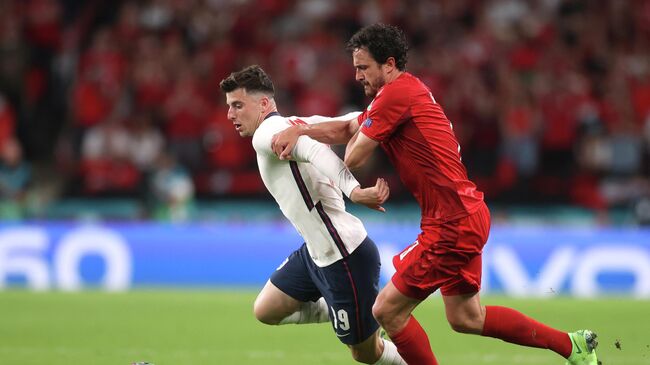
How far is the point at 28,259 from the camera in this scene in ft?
42.8

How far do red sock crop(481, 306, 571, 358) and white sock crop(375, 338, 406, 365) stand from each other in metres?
0.56

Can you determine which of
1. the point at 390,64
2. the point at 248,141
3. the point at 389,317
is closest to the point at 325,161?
the point at 390,64

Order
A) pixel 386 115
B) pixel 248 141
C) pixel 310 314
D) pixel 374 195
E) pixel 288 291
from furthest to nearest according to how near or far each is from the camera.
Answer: pixel 248 141 → pixel 310 314 → pixel 288 291 → pixel 386 115 → pixel 374 195

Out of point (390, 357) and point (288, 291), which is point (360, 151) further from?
point (390, 357)

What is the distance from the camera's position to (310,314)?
6980mm

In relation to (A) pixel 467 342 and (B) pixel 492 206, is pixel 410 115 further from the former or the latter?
(B) pixel 492 206

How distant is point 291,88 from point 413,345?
9368mm

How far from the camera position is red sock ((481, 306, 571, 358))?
629 cm

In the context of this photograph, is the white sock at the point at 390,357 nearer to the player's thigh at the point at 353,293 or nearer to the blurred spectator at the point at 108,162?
the player's thigh at the point at 353,293

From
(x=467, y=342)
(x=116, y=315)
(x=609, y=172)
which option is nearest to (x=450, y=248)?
(x=467, y=342)

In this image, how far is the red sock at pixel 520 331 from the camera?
248 inches

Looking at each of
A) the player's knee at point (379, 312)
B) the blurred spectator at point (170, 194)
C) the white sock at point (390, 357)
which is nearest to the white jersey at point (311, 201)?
the player's knee at point (379, 312)

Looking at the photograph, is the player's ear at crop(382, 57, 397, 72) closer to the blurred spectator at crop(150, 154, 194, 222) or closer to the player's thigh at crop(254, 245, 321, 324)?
the player's thigh at crop(254, 245, 321, 324)

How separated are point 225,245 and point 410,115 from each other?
287 inches
